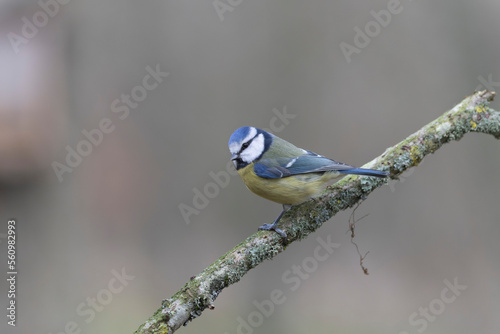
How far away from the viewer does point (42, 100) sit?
3383 mm

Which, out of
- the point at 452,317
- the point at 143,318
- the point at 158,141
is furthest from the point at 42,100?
the point at 452,317

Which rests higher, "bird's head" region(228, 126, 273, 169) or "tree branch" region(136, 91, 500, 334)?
"bird's head" region(228, 126, 273, 169)

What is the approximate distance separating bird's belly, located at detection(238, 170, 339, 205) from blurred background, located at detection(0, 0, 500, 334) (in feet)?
4.23

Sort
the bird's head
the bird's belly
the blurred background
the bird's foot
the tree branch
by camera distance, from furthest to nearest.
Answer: the blurred background
the bird's head
the bird's belly
the bird's foot
the tree branch

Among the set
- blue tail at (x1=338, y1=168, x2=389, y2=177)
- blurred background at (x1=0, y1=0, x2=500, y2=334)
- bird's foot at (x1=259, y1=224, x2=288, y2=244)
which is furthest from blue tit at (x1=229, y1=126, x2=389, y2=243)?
blurred background at (x1=0, y1=0, x2=500, y2=334)

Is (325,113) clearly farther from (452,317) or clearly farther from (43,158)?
(43,158)

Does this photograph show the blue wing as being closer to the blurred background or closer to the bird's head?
the bird's head

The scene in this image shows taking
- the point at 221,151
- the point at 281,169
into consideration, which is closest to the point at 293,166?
the point at 281,169

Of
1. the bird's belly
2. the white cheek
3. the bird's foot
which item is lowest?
Result: the bird's foot

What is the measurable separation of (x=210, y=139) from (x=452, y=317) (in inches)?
95.0

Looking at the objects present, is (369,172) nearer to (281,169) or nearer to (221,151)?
(281,169)

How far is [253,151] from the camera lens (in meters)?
2.06

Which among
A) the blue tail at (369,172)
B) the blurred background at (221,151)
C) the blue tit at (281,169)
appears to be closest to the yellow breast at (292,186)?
the blue tit at (281,169)

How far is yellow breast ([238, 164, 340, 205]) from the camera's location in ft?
6.24
